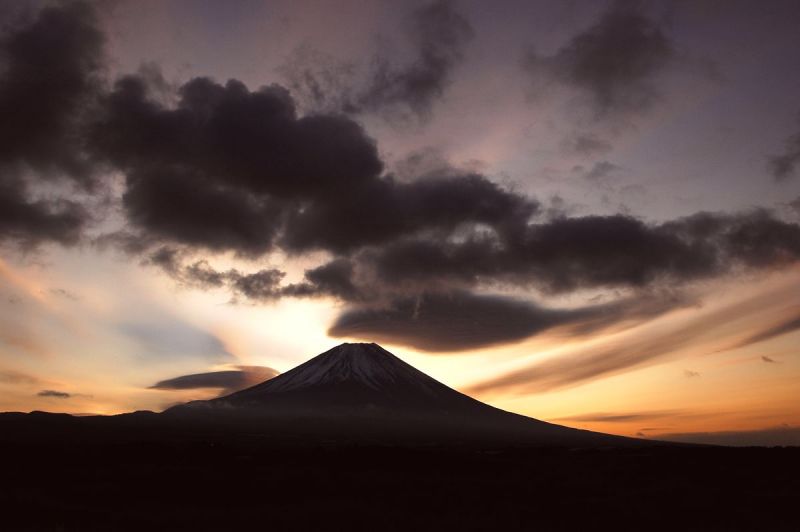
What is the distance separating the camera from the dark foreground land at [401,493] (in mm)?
35250

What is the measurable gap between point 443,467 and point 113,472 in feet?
117

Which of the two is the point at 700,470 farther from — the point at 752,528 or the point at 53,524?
the point at 53,524

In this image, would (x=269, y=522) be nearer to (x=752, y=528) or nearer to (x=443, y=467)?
(x=752, y=528)

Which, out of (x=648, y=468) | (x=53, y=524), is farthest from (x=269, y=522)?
(x=648, y=468)

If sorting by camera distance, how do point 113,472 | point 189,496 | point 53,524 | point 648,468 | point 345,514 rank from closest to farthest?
A: 1. point 53,524
2. point 345,514
3. point 189,496
4. point 113,472
5. point 648,468

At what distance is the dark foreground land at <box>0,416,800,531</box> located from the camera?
116ft

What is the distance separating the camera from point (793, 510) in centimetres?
3931

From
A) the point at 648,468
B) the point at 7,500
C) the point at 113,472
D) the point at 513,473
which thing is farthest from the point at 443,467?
the point at 7,500

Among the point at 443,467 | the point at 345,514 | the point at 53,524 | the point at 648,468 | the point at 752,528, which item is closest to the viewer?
the point at 53,524

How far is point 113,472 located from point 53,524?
32.1 meters

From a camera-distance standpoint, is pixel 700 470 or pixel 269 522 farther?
pixel 700 470

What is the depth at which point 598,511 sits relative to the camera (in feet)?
129

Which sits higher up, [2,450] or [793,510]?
[2,450]

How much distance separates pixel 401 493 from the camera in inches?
1969
